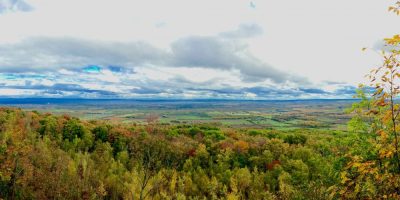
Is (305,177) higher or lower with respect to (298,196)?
lower

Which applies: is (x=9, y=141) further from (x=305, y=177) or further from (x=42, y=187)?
(x=305, y=177)

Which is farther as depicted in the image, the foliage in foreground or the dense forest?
the foliage in foreground

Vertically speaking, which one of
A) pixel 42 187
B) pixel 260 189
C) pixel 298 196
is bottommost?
pixel 260 189

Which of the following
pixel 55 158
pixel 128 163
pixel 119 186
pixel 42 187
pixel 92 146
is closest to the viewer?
pixel 42 187

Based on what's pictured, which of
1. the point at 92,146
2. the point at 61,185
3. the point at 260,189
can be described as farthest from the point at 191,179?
the point at 92,146

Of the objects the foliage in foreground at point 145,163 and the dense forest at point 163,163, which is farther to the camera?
the foliage in foreground at point 145,163

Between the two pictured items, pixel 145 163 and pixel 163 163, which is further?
pixel 163 163

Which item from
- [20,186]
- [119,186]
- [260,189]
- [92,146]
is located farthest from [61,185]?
[260,189]

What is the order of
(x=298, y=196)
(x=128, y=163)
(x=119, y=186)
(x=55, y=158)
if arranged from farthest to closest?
(x=128, y=163)
(x=55, y=158)
(x=119, y=186)
(x=298, y=196)

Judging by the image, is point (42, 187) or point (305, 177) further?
point (305, 177)
